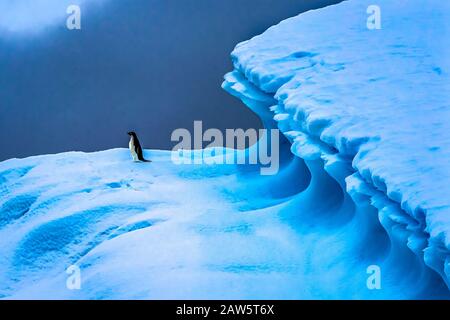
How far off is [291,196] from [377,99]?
549mm

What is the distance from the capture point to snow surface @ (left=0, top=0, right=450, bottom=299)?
1.54 m

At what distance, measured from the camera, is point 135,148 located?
241cm

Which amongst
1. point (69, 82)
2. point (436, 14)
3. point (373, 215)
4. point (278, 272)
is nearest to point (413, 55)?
point (436, 14)

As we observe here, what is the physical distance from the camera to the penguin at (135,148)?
237 centimetres

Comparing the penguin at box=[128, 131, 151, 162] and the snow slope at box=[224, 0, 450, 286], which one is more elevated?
the snow slope at box=[224, 0, 450, 286]

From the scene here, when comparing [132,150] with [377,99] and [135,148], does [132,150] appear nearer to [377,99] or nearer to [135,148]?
[135,148]

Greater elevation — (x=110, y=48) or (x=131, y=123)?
(x=110, y=48)

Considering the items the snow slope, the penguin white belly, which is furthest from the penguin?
the snow slope

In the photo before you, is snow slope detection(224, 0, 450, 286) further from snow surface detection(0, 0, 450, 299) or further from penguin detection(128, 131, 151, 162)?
penguin detection(128, 131, 151, 162)

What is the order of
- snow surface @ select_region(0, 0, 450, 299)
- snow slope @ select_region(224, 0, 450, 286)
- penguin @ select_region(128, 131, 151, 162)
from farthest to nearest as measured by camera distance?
penguin @ select_region(128, 131, 151, 162) → snow surface @ select_region(0, 0, 450, 299) → snow slope @ select_region(224, 0, 450, 286)
